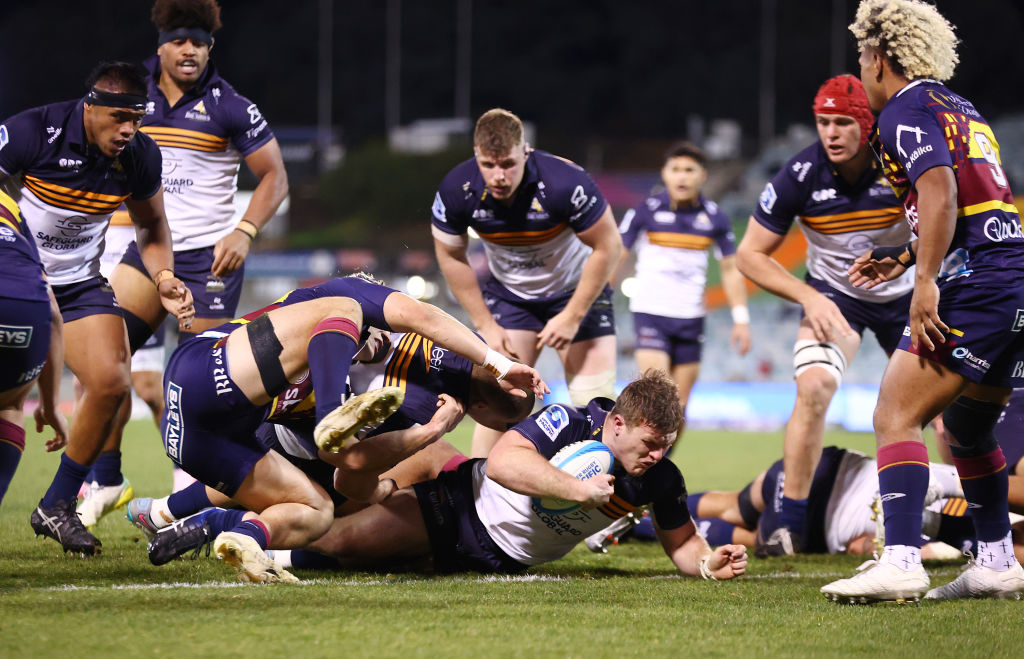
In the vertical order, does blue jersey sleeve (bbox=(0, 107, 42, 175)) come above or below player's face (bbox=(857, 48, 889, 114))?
below

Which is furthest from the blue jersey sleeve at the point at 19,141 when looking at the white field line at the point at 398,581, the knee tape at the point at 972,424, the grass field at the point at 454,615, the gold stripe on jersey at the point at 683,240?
the gold stripe on jersey at the point at 683,240

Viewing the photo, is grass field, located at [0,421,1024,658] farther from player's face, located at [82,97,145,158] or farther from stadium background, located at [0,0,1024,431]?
stadium background, located at [0,0,1024,431]

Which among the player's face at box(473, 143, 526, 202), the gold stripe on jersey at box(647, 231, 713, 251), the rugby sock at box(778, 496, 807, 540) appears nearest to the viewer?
the rugby sock at box(778, 496, 807, 540)

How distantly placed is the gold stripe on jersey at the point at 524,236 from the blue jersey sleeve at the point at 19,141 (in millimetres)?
2539

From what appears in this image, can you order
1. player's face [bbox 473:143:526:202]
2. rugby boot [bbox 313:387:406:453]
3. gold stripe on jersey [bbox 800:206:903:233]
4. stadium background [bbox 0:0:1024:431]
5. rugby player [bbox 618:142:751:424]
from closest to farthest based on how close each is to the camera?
rugby boot [bbox 313:387:406:453] → player's face [bbox 473:143:526:202] → gold stripe on jersey [bbox 800:206:903:233] → rugby player [bbox 618:142:751:424] → stadium background [bbox 0:0:1024:431]

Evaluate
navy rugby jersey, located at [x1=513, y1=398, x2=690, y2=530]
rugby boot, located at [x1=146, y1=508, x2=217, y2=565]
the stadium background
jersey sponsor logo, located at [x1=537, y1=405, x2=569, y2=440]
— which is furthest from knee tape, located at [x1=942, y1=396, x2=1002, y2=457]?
the stadium background

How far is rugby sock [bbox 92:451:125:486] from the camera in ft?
20.7

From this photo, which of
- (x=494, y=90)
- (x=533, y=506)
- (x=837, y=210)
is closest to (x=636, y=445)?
(x=533, y=506)

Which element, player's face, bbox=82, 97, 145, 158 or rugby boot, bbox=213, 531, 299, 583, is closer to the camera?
rugby boot, bbox=213, 531, 299, 583

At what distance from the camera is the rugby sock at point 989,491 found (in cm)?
452

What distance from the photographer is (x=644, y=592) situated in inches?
175

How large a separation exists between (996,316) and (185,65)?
463 cm

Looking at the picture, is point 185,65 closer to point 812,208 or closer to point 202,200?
point 202,200

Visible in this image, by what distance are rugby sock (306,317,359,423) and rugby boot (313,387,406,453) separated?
0.17m
